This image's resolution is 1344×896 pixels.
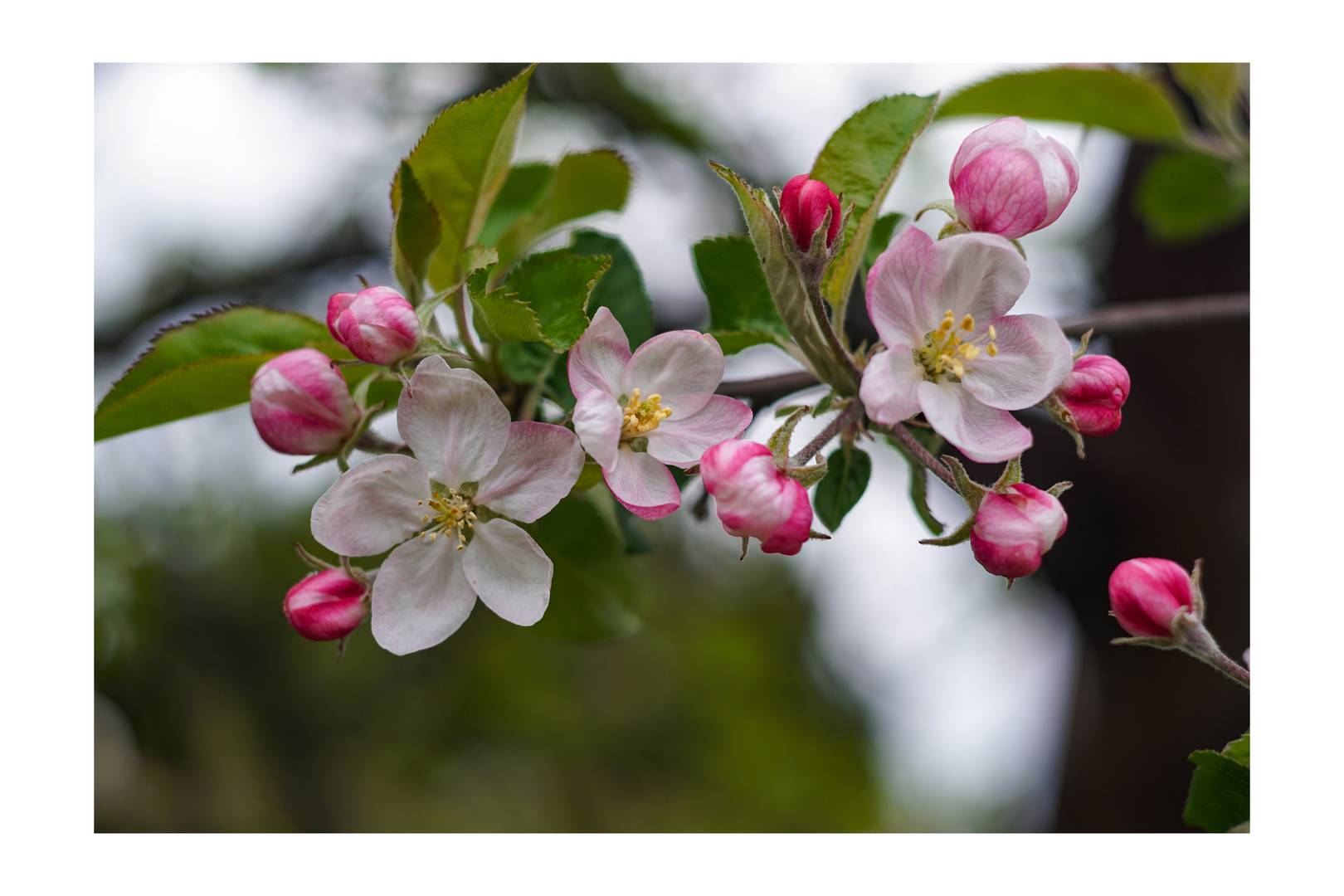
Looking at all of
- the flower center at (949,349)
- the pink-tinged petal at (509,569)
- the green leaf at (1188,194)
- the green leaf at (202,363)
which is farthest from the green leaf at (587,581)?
the green leaf at (1188,194)

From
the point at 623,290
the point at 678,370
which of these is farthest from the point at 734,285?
the point at 678,370

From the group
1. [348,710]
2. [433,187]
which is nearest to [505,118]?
[433,187]

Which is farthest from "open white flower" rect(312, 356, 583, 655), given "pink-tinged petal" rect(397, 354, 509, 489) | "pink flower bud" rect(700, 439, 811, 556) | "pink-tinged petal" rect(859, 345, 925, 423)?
"pink-tinged petal" rect(859, 345, 925, 423)

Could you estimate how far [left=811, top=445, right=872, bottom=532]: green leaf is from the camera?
88 centimetres

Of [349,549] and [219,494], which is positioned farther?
[219,494]

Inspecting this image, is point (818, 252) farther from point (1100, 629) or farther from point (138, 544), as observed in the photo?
point (138, 544)

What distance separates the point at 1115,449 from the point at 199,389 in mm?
2199

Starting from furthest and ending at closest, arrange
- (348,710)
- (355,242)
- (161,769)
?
1. (348,710)
2. (161,769)
3. (355,242)

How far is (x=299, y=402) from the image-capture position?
75 centimetres

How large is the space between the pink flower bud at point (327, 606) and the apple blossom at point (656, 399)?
0.26m

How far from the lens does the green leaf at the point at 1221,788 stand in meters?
0.86

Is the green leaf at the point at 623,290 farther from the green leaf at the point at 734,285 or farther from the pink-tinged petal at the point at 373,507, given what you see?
the pink-tinged petal at the point at 373,507

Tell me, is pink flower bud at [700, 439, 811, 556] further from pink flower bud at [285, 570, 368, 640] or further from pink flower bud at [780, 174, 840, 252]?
pink flower bud at [285, 570, 368, 640]

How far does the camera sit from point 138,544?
13.1 feet
